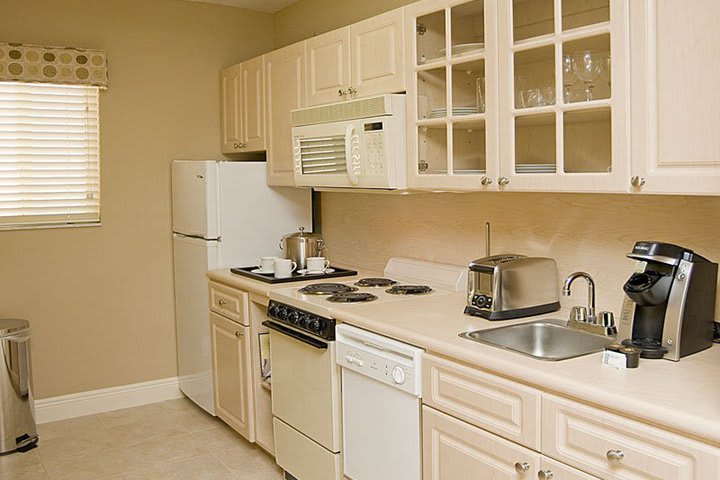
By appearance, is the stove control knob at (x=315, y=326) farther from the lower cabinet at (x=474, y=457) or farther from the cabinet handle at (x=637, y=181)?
the cabinet handle at (x=637, y=181)

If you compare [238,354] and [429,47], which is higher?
[429,47]

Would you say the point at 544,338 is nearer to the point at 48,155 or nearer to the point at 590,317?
the point at 590,317

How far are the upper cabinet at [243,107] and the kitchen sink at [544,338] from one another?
2.20 m

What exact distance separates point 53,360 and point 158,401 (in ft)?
2.33

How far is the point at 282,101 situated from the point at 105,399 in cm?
218

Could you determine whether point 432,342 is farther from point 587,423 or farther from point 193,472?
point 193,472

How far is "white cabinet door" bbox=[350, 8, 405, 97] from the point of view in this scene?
121 inches

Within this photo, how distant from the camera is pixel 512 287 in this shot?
2.68 metres

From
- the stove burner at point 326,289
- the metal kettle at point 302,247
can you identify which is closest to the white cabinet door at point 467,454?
the stove burner at point 326,289

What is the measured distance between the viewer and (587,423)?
185cm

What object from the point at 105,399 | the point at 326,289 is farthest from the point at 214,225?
the point at 105,399

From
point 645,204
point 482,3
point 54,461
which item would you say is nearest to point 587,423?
point 645,204

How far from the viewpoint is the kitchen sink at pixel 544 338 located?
249 centimetres

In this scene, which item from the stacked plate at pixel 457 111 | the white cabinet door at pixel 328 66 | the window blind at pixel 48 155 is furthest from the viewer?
the window blind at pixel 48 155
